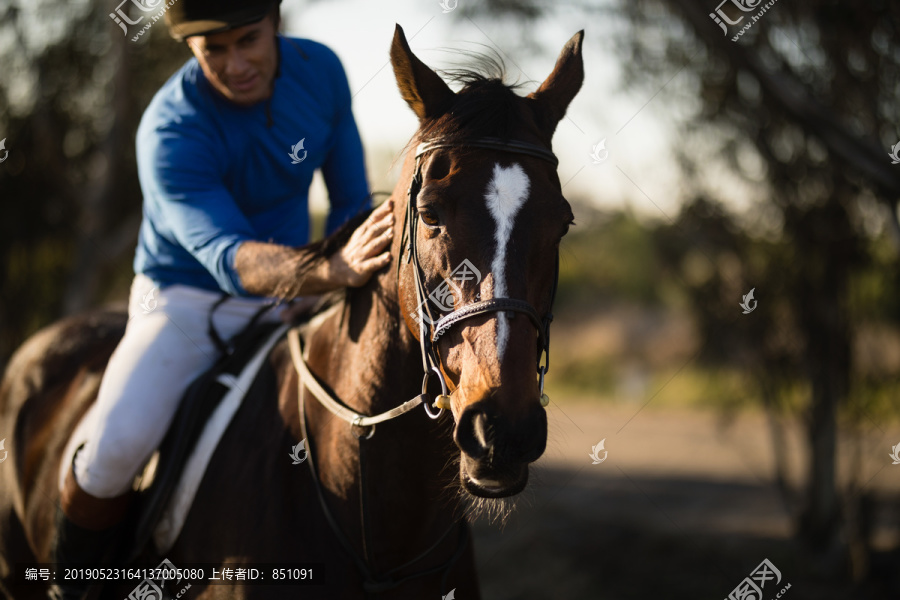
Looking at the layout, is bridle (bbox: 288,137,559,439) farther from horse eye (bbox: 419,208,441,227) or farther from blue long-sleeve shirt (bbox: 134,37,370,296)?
blue long-sleeve shirt (bbox: 134,37,370,296)

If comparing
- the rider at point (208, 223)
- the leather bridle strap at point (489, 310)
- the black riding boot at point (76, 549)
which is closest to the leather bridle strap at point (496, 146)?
the rider at point (208, 223)

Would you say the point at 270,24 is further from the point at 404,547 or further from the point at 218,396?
the point at 404,547

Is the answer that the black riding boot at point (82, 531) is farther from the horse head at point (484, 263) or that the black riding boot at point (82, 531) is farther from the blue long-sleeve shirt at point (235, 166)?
the horse head at point (484, 263)

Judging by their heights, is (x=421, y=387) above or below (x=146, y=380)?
above

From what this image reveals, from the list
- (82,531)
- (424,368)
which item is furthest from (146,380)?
(424,368)

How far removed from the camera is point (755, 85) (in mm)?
5910

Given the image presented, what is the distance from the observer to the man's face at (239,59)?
2.72m

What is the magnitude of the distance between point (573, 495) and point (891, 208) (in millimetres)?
5300

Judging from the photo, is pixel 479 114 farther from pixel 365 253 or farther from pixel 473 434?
pixel 473 434

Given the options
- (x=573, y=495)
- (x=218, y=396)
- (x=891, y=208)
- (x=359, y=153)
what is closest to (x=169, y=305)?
(x=218, y=396)

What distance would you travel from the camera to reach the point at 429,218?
1.85 meters

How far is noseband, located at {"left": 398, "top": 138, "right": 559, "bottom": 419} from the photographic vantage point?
173 cm

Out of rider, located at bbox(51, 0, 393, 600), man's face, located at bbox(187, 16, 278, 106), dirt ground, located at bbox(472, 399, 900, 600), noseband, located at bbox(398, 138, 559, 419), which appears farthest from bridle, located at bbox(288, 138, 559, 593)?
dirt ground, located at bbox(472, 399, 900, 600)

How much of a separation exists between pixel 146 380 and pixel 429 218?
1.38 m
